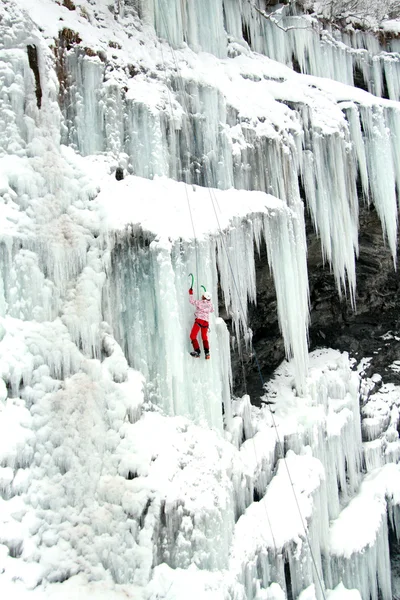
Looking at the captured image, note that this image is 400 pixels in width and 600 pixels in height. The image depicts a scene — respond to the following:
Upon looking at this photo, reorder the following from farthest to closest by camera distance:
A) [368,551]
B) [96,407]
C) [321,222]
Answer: [321,222]
[368,551]
[96,407]

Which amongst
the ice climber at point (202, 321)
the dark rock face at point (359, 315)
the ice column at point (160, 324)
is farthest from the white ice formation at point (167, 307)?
the dark rock face at point (359, 315)

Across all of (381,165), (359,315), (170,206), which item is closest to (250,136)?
(170,206)

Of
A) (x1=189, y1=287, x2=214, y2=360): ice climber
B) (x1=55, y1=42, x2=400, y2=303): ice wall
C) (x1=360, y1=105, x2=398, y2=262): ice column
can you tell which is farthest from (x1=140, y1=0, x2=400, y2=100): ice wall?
(x1=189, y1=287, x2=214, y2=360): ice climber

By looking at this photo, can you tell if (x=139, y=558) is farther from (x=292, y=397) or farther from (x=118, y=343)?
(x=292, y=397)

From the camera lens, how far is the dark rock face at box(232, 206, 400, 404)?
34.4 feet

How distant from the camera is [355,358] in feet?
36.6

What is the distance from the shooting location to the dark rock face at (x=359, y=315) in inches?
413

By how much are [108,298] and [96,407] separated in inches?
51.1

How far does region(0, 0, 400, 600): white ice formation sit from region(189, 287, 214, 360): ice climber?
0.46 feet

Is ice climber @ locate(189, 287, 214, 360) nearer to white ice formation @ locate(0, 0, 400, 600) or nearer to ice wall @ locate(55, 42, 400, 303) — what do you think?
white ice formation @ locate(0, 0, 400, 600)

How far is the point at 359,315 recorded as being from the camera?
11.5m

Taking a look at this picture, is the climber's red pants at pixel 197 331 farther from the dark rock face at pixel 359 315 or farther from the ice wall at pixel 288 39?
the ice wall at pixel 288 39

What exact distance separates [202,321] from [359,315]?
20.0ft

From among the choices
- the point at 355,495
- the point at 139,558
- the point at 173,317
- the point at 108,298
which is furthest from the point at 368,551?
the point at 108,298
